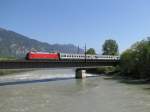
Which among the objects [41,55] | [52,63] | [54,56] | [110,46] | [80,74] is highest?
[110,46]

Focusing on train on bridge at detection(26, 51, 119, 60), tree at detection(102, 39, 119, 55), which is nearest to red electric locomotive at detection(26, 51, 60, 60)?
train on bridge at detection(26, 51, 119, 60)

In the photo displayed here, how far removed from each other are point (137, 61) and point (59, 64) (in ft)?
71.6

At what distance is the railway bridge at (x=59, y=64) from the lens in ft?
282

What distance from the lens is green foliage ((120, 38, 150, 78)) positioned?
91.3m

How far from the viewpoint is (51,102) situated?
4938 cm

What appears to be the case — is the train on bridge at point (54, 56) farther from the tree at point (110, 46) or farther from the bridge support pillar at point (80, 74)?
the tree at point (110, 46)

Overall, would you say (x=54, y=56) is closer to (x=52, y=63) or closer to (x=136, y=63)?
(x=52, y=63)

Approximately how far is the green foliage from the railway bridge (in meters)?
6.83

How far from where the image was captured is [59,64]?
98.1 m

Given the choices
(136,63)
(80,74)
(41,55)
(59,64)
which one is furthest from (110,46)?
(41,55)

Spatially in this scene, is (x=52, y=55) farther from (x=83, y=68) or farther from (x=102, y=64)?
(x=102, y=64)

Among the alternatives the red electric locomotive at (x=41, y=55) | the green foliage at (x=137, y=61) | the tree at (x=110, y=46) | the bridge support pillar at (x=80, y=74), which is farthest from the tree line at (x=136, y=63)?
the tree at (x=110, y=46)

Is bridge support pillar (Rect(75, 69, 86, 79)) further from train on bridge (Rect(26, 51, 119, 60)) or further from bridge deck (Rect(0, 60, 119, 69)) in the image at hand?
train on bridge (Rect(26, 51, 119, 60))

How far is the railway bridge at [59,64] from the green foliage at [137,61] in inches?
269
